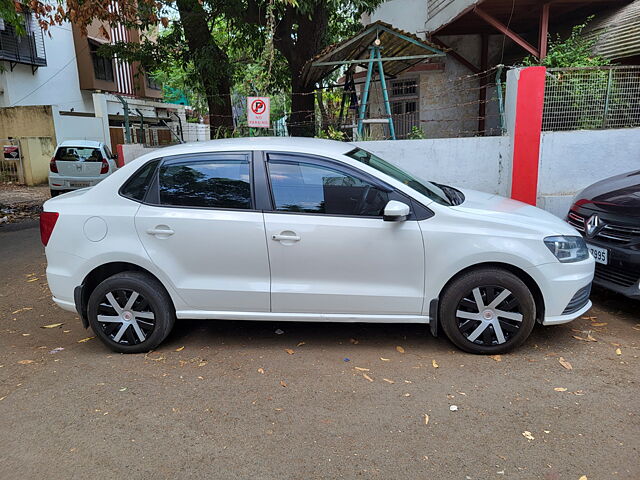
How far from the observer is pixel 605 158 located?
7441 mm

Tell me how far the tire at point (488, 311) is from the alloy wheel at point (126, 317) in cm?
233

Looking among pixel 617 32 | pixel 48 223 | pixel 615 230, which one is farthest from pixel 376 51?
pixel 48 223

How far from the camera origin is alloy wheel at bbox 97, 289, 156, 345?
12.6 feet

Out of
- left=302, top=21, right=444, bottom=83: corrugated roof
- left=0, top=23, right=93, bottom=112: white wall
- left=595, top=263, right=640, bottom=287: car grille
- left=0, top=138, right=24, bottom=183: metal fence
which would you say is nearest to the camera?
left=595, top=263, right=640, bottom=287: car grille

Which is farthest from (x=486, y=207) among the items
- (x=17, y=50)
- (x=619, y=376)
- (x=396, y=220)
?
(x=17, y=50)

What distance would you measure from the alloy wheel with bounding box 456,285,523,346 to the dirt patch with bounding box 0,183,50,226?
397 inches

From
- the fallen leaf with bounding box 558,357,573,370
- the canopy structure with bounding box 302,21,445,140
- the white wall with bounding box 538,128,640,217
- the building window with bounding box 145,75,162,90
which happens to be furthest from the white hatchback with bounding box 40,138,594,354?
the building window with bounding box 145,75,162,90

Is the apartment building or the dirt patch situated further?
the apartment building

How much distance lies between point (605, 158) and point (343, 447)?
A: 6800 millimetres

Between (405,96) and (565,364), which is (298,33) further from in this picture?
(565,364)

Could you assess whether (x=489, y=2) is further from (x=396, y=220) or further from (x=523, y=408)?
(x=523, y=408)

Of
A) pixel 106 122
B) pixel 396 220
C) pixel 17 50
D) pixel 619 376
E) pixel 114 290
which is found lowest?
pixel 619 376

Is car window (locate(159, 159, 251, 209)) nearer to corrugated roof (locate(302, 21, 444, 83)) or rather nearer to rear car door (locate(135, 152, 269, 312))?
rear car door (locate(135, 152, 269, 312))

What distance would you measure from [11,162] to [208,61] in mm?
10776
